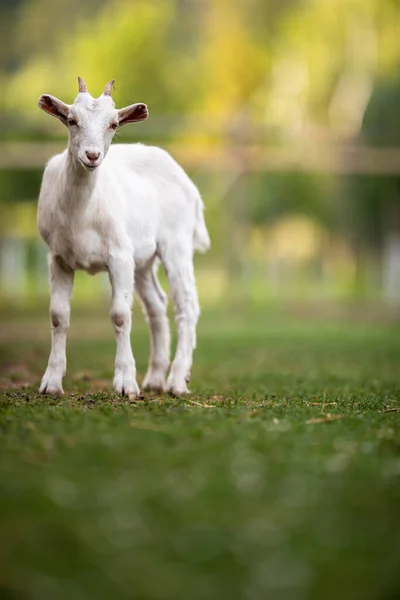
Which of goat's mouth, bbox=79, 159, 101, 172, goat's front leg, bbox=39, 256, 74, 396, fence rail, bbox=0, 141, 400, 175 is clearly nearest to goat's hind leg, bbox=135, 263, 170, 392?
goat's front leg, bbox=39, 256, 74, 396

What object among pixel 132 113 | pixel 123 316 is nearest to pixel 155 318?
pixel 123 316

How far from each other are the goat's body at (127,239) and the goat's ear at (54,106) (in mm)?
251

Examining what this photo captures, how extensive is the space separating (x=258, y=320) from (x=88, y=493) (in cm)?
1497

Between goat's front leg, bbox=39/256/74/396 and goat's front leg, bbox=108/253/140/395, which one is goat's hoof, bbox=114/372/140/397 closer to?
goat's front leg, bbox=108/253/140/395

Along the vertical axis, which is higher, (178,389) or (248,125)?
(248,125)

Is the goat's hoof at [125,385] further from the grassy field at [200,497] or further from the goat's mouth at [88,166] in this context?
the goat's mouth at [88,166]

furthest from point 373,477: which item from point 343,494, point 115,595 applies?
point 115,595

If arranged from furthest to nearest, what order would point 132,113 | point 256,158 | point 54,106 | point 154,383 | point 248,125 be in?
point 256,158
point 248,125
point 154,383
point 132,113
point 54,106

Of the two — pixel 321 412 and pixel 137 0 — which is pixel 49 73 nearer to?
pixel 137 0

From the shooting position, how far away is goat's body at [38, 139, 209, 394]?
6.95 metres

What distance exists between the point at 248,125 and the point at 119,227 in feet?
45.5

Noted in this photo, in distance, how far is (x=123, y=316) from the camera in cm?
704

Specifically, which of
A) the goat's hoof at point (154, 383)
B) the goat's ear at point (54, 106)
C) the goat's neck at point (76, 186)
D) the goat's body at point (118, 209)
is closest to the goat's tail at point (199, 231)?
the goat's body at point (118, 209)

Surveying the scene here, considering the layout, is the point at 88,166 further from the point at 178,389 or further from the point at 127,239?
the point at 178,389
